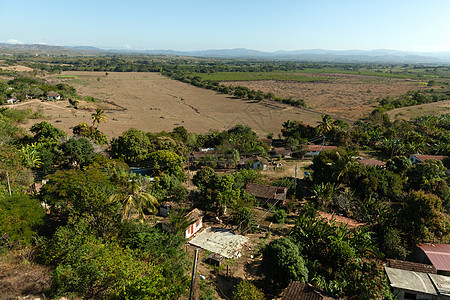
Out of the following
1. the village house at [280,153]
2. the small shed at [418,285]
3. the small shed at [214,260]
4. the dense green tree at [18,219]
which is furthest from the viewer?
the village house at [280,153]

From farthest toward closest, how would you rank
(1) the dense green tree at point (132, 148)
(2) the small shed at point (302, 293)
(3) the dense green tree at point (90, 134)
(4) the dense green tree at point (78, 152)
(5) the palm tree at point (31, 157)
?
(3) the dense green tree at point (90, 134) → (1) the dense green tree at point (132, 148) → (4) the dense green tree at point (78, 152) → (5) the palm tree at point (31, 157) → (2) the small shed at point (302, 293)

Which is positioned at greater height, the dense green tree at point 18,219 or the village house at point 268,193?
the dense green tree at point 18,219

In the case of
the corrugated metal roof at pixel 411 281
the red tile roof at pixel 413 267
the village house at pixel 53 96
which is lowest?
the red tile roof at pixel 413 267

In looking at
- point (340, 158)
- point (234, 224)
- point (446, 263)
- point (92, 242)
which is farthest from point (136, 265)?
point (340, 158)

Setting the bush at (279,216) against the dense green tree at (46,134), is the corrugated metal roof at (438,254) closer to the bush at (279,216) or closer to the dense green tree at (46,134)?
the bush at (279,216)

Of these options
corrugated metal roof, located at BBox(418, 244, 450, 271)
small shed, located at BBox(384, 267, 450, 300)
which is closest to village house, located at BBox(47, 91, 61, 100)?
small shed, located at BBox(384, 267, 450, 300)

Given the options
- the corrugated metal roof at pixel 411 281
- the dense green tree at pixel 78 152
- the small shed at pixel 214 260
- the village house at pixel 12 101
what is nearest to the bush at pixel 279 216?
the small shed at pixel 214 260

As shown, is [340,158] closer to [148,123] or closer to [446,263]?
[446,263]
